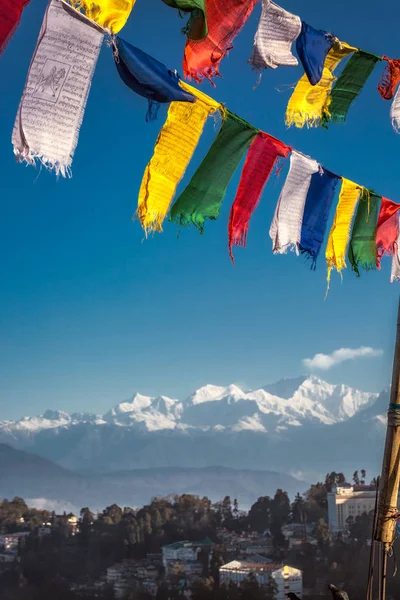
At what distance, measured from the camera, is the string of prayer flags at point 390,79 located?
3.87 m

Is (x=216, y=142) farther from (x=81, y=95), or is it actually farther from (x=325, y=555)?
(x=325, y=555)

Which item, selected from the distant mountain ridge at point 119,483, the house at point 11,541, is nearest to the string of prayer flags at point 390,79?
the house at point 11,541

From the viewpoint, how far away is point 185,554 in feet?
123

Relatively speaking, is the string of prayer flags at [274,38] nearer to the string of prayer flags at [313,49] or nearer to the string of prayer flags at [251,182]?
the string of prayer flags at [313,49]

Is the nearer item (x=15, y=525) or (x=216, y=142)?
(x=216, y=142)

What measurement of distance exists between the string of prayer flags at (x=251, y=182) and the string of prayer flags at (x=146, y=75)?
911mm

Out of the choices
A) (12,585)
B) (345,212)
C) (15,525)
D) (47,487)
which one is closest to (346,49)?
(345,212)

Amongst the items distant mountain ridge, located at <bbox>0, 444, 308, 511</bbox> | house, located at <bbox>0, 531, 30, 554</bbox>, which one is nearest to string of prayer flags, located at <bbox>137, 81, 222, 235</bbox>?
house, located at <bbox>0, 531, 30, 554</bbox>

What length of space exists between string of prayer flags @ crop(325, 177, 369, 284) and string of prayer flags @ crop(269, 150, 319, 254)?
34 centimetres

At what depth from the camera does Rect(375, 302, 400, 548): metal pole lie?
2131mm

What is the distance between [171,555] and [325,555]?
7.81 metres

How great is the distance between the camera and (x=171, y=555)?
3744cm

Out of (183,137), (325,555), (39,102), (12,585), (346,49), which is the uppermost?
(346,49)

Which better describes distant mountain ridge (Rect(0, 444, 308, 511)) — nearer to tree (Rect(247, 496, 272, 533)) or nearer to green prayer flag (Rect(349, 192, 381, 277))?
tree (Rect(247, 496, 272, 533))
